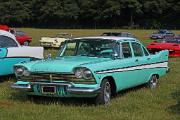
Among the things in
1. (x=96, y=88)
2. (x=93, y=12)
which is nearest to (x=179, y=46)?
(x=96, y=88)

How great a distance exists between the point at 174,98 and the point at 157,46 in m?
15.2

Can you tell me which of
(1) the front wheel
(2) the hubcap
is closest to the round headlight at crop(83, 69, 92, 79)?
(1) the front wheel

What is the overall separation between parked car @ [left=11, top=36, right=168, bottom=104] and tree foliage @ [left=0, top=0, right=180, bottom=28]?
283ft

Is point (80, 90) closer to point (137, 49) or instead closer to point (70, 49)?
point (70, 49)

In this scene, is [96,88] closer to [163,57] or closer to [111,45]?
[111,45]

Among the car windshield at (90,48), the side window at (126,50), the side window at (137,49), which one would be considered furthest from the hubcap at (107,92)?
the side window at (137,49)

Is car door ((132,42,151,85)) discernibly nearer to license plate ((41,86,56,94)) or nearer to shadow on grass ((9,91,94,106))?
shadow on grass ((9,91,94,106))

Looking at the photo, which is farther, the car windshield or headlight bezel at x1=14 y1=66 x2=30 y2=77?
the car windshield

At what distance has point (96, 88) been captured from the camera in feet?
30.1

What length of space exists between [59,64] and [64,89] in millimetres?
537

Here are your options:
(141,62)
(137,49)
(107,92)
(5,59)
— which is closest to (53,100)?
(107,92)

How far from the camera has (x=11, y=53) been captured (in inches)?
512

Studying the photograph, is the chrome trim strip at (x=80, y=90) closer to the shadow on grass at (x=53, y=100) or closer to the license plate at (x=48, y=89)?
the license plate at (x=48, y=89)

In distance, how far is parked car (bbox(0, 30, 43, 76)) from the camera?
41.6 ft
